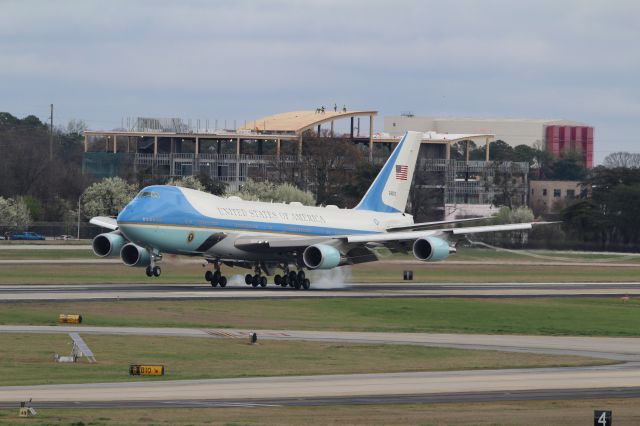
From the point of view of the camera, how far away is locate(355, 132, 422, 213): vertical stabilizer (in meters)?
85.4

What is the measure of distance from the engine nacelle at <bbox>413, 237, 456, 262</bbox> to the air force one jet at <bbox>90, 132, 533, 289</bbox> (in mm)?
56

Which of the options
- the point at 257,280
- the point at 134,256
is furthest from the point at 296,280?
the point at 134,256

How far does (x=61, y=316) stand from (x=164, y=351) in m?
9.63

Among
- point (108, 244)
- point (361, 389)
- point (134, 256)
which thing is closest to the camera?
point (361, 389)

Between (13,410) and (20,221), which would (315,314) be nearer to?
(13,410)

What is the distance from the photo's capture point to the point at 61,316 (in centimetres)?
5094

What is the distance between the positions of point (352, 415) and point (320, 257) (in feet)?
141

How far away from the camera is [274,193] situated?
148 metres

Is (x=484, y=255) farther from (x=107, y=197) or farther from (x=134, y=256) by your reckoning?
(x=107, y=197)

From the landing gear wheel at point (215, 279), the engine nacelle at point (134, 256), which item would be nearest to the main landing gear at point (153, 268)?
the engine nacelle at point (134, 256)

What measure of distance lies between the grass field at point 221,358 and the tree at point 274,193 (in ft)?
308

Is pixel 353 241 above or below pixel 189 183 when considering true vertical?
below

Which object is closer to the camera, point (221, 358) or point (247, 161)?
point (221, 358)

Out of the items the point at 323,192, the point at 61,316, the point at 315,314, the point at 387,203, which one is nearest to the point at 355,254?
the point at 387,203
